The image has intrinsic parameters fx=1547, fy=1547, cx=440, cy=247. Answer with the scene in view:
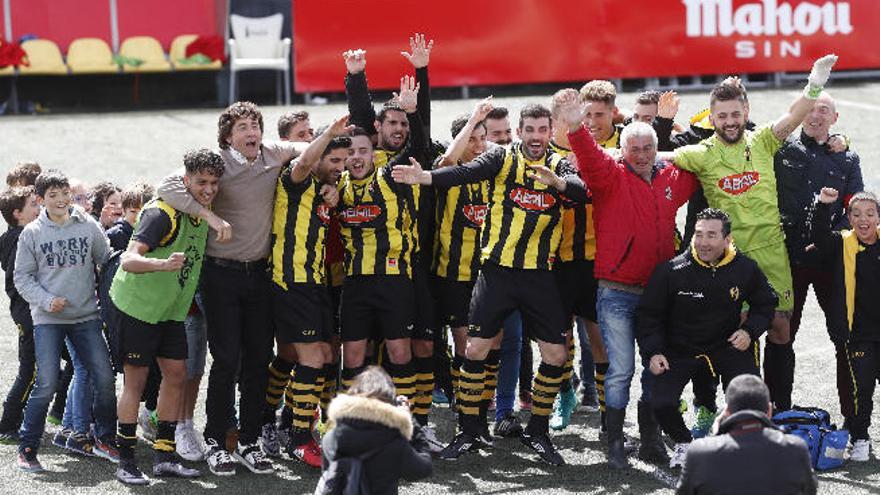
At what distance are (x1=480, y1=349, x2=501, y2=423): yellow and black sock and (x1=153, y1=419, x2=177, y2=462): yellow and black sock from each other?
6.47 feet

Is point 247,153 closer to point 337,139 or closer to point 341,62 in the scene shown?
point 337,139

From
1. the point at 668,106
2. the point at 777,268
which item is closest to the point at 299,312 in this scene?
the point at 668,106

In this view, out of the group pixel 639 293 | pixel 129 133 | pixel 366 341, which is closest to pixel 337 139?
pixel 366 341

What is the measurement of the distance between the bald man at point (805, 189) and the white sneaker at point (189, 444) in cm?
373

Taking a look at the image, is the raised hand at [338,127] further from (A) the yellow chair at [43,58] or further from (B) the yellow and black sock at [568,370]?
(A) the yellow chair at [43,58]

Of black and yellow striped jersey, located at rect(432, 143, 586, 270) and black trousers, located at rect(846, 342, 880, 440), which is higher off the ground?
black and yellow striped jersey, located at rect(432, 143, 586, 270)

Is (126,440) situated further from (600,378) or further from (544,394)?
(600,378)

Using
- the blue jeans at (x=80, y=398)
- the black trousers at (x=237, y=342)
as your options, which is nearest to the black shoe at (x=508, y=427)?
the black trousers at (x=237, y=342)

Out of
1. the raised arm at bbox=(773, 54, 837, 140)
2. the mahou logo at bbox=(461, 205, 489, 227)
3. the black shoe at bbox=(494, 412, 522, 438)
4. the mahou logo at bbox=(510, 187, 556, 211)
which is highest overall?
the raised arm at bbox=(773, 54, 837, 140)

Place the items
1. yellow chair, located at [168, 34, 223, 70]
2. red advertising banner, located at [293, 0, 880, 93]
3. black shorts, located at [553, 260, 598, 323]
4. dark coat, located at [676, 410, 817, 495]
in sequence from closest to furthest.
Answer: dark coat, located at [676, 410, 817, 495] < black shorts, located at [553, 260, 598, 323] < red advertising banner, located at [293, 0, 880, 93] < yellow chair, located at [168, 34, 223, 70]

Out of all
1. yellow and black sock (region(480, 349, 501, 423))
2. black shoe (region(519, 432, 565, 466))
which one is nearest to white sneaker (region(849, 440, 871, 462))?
black shoe (region(519, 432, 565, 466))

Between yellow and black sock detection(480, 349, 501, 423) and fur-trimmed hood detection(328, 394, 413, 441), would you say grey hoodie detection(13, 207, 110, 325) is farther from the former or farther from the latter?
fur-trimmed hood detection(328, 394, 413, 441)

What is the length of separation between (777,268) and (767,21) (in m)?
12.5

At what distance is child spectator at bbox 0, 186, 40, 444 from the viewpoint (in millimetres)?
9953
